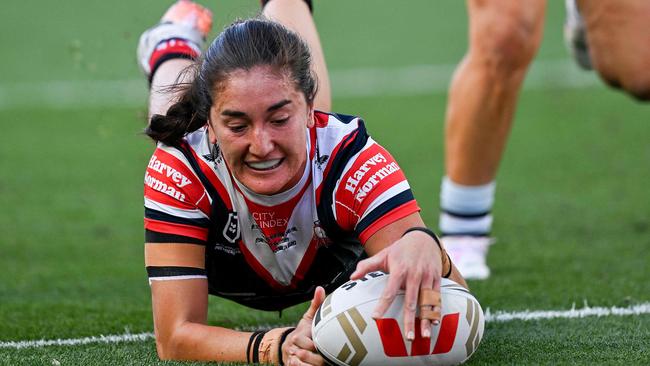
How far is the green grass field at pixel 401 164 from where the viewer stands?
4.21 meters

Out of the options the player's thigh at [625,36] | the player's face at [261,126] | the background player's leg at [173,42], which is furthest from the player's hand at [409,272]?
the player's thigh at [625,36]

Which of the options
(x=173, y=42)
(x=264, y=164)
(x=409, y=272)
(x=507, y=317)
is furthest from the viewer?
(x=173, y=42)

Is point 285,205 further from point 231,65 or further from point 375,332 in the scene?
point 375,332

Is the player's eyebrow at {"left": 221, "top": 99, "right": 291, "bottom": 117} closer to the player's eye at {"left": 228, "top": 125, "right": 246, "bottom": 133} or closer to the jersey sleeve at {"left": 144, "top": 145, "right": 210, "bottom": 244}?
the player's eye at {"left": 228, "top": 125, "right": 246, "bottom": 133}

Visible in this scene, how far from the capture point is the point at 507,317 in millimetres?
4316

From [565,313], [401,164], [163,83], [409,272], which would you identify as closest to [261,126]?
[409,272]

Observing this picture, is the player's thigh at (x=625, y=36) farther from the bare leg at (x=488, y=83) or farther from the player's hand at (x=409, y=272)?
the player's hand at (x=409, y=272)

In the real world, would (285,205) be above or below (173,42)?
below

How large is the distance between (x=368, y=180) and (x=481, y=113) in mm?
1776

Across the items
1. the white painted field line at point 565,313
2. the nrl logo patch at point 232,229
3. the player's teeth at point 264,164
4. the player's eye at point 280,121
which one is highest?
the player's eye at point 280,121

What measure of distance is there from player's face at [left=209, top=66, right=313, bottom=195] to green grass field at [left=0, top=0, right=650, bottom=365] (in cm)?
68

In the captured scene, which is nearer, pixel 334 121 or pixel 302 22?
pixel 334 121

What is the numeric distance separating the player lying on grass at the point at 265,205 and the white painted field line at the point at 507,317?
1.40ft

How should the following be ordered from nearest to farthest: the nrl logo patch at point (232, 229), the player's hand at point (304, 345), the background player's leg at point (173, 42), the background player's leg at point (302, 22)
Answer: the player's hand at point (304, 345), the nrl logo patch at point (232, 229), the background player's leg at point (302, 22), the background player's leg at point (173, 42)
